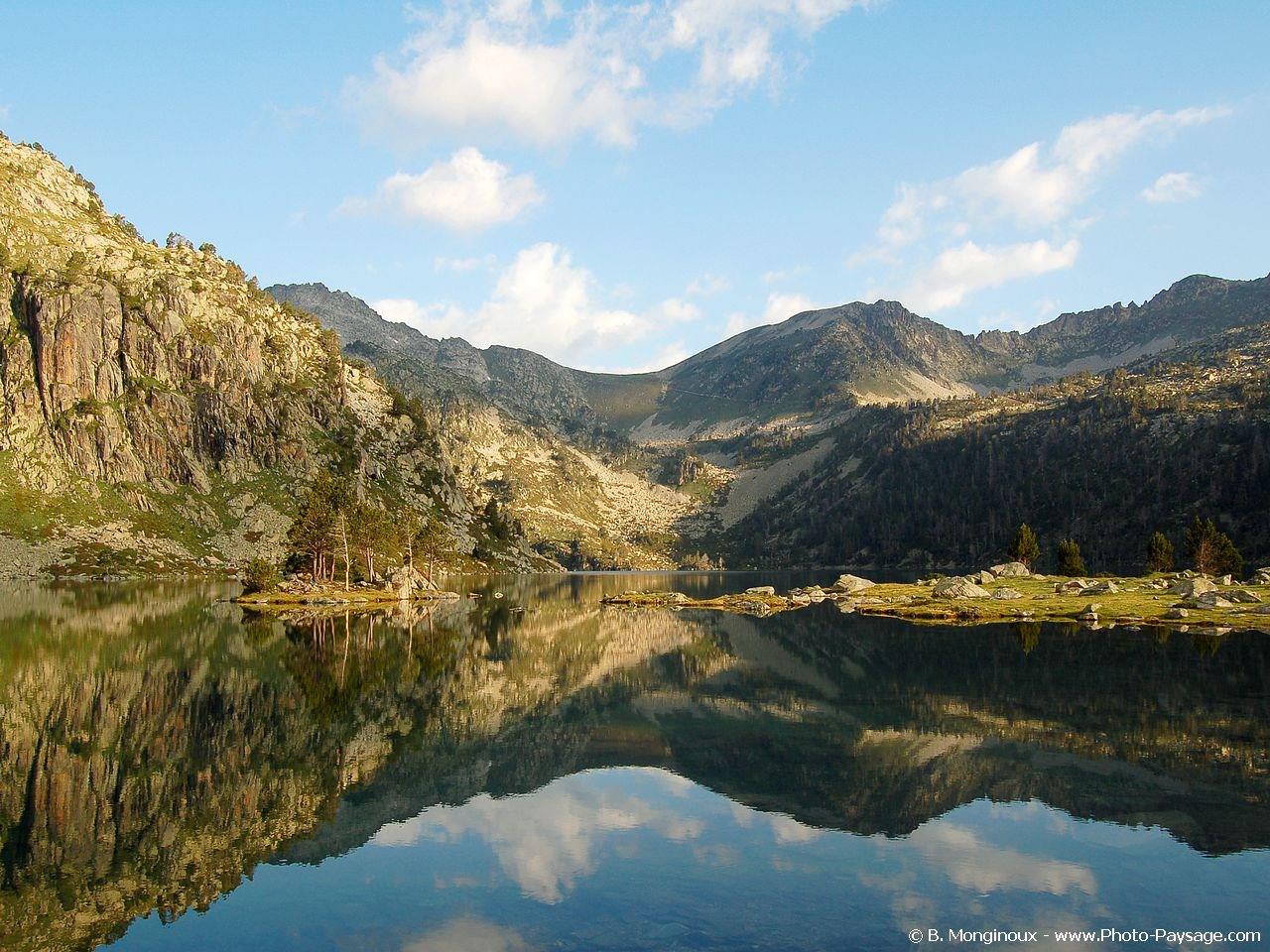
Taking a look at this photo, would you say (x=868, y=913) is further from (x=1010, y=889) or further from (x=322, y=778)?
(x=322, y=778)

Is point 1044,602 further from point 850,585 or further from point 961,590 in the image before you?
point 850,585

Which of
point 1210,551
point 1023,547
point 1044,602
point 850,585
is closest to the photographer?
point 1044,602

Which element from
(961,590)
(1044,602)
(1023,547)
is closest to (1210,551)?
(1023,547)

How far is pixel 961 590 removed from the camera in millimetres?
142875

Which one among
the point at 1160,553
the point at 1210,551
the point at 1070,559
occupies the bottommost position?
the point at 1070,559

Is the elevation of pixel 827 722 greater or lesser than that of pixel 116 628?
lesser

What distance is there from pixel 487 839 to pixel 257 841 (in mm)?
8674

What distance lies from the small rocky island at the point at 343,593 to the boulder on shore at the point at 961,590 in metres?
98.5

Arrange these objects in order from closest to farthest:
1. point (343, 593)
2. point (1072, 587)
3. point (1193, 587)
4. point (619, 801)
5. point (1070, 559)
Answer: point (619, 801)
point (1193, 587)
point (1072, 587)
point (343, 593)
point (1070, 559)

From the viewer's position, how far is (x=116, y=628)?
99250 mm

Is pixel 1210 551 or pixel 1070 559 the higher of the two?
pixel 1210 551

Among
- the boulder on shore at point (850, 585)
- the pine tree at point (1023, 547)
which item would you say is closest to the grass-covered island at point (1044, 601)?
the boulder on shore at point (850, 585)

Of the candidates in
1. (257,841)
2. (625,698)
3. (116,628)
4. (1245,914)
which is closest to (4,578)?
(116,628)

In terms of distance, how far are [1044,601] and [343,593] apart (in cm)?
11888
